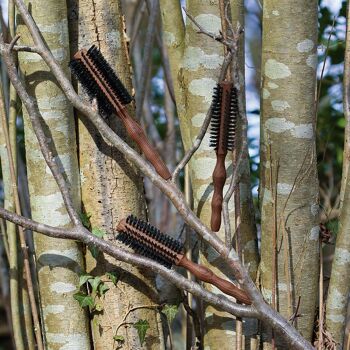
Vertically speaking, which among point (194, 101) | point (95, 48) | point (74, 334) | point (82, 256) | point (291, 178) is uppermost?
point (95, 48)

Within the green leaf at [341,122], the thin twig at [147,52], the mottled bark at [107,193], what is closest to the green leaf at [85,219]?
the mottled bark at [107,193]

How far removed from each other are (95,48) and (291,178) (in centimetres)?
47

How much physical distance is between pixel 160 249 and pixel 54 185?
0.88ft

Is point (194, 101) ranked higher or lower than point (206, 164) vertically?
higher

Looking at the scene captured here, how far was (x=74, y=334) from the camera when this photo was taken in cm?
136

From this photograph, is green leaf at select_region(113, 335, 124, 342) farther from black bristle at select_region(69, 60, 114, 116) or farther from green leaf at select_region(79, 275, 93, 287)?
black bristle at select_region(69, 60, 114, 116)

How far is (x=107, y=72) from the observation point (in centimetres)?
129

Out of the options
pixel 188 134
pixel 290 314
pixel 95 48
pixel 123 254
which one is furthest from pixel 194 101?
pixel 290 314

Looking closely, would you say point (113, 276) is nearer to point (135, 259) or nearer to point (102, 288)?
point (102, 288)

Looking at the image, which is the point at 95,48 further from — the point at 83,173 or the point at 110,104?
the point at 83,173

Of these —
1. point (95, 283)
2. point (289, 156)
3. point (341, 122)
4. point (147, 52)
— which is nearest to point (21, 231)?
→ point (95, 283)

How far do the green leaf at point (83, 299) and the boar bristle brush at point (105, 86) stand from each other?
324 mm

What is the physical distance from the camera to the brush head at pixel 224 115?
1.20m

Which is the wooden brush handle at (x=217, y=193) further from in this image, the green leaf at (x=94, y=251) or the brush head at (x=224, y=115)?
the green leaf at (x=94, y=251)
